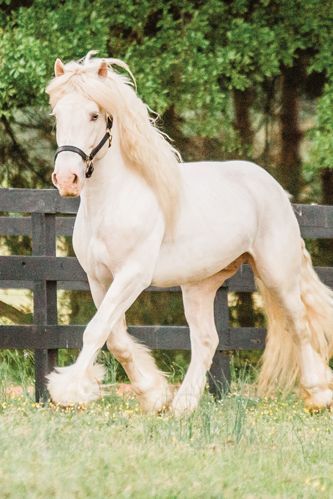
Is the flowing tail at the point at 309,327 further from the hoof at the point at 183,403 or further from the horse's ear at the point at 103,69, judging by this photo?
the horse's ear at the point at 103,69

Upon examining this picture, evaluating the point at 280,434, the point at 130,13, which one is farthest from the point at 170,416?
the point at 130,13

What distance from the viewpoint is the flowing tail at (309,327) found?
300 inches

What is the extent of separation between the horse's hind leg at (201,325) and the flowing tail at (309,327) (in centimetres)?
36

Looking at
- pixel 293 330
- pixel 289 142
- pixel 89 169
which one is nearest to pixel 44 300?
pixel 293 330

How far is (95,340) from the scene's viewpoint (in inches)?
243

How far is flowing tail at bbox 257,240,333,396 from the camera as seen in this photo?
25.0 feet

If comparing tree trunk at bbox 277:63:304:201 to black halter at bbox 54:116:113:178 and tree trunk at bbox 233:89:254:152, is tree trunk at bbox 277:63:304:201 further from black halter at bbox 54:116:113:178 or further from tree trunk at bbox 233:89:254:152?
black halter at bbox 54:116:113:178

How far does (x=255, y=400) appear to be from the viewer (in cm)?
764

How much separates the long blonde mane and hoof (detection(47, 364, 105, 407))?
106 centimetres

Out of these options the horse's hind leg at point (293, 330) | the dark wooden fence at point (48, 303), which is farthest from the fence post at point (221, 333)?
the horse's hind leg at point (293, 330)

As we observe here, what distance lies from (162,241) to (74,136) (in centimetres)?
89

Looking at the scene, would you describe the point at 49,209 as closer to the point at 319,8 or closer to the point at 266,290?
the point at 266,290

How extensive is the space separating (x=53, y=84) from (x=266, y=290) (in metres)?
2.15

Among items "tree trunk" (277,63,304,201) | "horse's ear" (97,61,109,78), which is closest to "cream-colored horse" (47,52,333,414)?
"horse's ear" (97,61,109,78)
